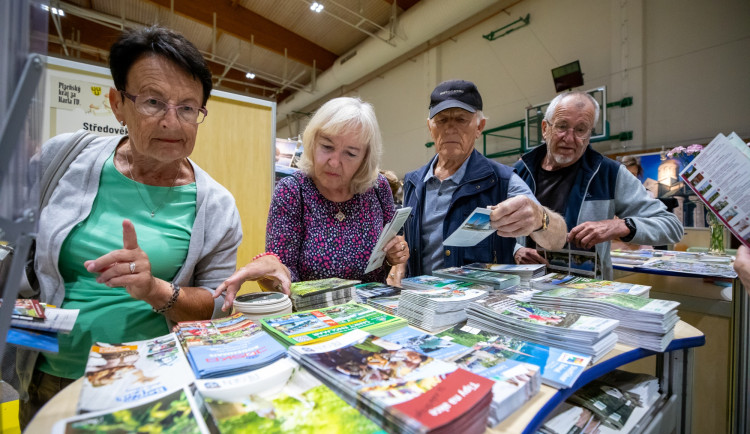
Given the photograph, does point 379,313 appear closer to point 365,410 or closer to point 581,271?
point 365,410

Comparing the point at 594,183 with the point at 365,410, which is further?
the point at 594,183

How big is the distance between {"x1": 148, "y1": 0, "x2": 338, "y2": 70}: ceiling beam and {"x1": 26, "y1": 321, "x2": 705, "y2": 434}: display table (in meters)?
9.04

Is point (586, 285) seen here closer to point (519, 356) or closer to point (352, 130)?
point (519, 356)

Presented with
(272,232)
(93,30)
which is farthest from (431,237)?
(93,30)

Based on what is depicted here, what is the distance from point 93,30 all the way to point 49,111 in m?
9.58

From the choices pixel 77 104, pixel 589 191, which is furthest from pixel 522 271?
pixel 77 104

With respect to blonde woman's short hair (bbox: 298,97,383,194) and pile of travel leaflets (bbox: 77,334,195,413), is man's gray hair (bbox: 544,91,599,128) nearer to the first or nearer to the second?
blonde woman's short hair (bbox: 298,97,383,194)

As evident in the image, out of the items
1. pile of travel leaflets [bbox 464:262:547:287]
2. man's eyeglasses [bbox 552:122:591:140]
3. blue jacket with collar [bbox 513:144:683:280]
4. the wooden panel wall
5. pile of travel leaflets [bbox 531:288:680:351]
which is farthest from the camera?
the wooden panel wall

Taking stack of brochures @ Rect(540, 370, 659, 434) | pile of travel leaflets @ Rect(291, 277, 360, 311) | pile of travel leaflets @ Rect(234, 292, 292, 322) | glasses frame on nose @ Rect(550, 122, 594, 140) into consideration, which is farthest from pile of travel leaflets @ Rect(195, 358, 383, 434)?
glasses frame on nose @ Rect(550, 122, 594, 140)

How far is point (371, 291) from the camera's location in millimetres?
1474

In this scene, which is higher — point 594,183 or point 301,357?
point 594,183

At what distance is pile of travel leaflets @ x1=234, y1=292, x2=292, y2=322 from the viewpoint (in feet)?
3.80

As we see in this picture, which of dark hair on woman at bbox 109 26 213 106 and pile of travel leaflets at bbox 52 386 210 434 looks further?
dark hair on woman at bbox 109 26 213 106

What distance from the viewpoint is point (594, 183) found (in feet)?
7.73
